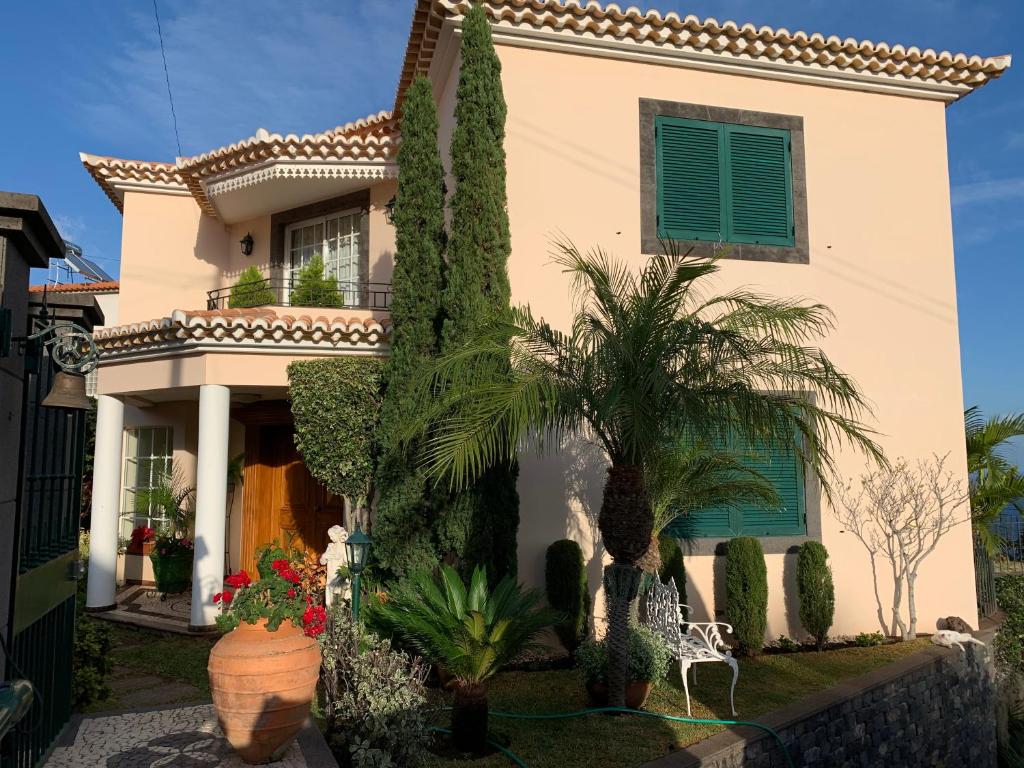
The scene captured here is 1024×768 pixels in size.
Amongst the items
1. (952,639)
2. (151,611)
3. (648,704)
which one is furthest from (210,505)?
(952,639)

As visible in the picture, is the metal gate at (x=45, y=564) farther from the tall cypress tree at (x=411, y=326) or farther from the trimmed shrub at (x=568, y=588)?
the trimmed shrub at (x=568, y=588)

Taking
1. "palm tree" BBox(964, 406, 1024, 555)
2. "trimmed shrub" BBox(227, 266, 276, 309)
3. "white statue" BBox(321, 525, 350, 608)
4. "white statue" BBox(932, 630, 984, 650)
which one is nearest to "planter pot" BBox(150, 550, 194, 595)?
"white statue" BBox(321, 525, 350, 608)

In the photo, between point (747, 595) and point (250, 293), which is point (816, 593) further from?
point (250, 293)

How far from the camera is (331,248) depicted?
13.8 metres

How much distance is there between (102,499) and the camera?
11.4 meters

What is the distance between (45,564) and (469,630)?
3.22 metres

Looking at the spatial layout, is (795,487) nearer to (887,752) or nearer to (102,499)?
(887,752)

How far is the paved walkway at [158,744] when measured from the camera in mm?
5688

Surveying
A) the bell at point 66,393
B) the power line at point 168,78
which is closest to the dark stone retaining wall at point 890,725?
the bell at point 66,393

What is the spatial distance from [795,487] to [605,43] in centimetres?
670

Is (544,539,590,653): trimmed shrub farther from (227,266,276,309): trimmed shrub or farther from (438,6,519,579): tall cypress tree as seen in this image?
(227,266,276,309): trimmed shrub

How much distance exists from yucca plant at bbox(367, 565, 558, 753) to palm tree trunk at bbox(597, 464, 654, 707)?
0.81 meters

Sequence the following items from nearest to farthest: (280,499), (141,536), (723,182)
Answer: (723,182)
(280,499)
(141,536)

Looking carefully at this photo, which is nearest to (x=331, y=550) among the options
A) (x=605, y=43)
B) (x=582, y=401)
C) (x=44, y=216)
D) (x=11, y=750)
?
(x=582, y=401)
